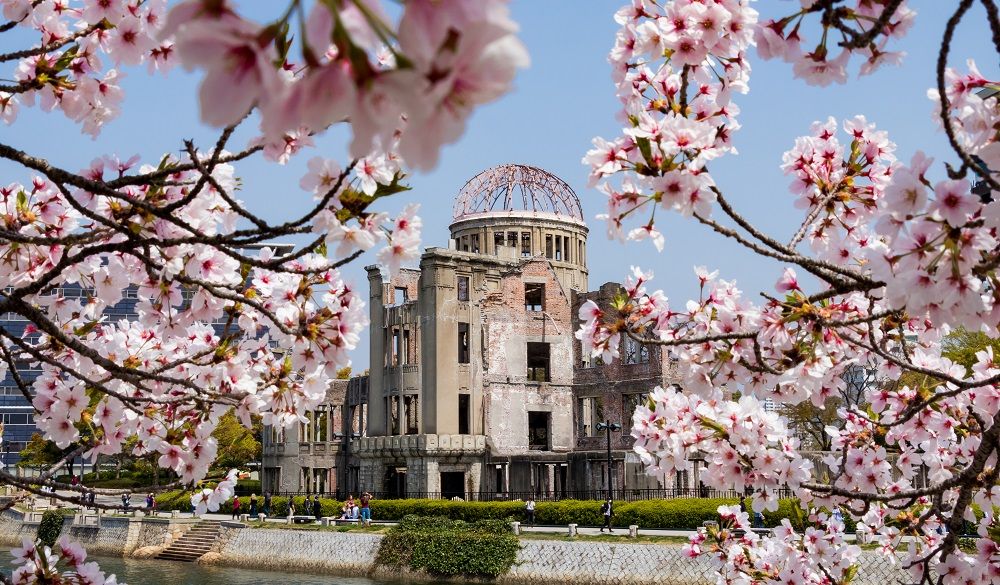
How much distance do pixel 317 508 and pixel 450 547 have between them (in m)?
12.0

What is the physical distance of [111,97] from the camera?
518 centimetres

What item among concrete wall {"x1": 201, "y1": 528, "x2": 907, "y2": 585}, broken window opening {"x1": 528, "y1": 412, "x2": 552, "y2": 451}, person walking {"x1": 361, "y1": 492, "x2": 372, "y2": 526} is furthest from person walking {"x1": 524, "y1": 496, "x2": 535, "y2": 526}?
broken window opening {"x1": 528, "y1": 412, "x2": 552, "y2": 451}

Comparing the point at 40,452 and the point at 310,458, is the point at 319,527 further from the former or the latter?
the point at 40,452

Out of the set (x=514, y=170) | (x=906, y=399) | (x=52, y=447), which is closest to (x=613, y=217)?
(x=906, y=399)

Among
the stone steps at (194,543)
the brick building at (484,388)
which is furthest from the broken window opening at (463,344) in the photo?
the stone steps at (194,543)

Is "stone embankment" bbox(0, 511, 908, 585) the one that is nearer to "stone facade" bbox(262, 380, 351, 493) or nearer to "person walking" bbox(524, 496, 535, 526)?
"person walking" bbox(524, 496, 535, 526)

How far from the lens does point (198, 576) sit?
34250mm

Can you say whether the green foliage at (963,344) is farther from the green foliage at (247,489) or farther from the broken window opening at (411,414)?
the green foliage at (247,489)

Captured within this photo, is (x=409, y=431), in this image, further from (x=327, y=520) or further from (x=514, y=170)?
(x=514, y=170)

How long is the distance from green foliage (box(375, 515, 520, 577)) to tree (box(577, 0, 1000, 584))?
22336 millimetres

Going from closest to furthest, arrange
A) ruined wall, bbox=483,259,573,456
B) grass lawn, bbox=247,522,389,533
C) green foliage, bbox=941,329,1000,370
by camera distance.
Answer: grass lawn, bbox=247,522,389,533
green foliage, bbox=941,329,1000,370
ruined wall, bbox=483,259,573,456

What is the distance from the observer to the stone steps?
38938 millimetres

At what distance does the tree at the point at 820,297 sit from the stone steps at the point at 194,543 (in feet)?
114

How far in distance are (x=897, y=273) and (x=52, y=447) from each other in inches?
2572
